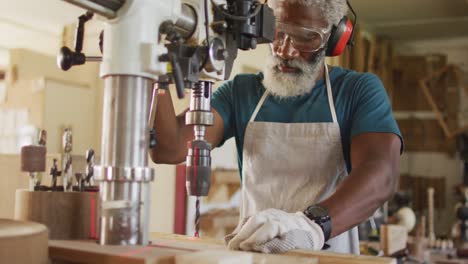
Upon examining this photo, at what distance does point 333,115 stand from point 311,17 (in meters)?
0.28

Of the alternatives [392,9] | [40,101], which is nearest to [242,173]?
[40,101]

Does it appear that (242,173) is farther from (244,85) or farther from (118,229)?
(118,229)

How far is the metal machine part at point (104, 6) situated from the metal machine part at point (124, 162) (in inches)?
3.4

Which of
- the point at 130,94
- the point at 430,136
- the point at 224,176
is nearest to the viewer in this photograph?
the point at 130,94

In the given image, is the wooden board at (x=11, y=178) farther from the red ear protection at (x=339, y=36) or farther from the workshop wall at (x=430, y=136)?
the workshop wall at (x=430, y=136)

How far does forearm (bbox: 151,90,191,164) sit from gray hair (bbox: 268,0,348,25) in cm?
43

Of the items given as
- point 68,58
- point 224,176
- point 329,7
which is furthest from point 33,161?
point 224,176

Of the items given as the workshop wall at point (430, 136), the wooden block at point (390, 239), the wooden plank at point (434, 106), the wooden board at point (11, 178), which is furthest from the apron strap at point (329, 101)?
the workshop wall at point (430, 136)

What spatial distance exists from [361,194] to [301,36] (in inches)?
19.1

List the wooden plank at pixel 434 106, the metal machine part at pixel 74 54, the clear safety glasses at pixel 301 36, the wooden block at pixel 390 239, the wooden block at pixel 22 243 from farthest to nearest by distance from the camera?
1. the wooden plank at pixel 434 106
2. the wooden block at pixel 390 239
3. the clear safety glasses at pixel 301 36
4. the metal machine part at pixel 74 54
5. the wooden block at pixel 22 243

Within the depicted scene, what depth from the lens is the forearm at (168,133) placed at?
134 centimetres

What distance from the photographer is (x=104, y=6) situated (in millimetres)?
718

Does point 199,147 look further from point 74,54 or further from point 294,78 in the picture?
point 294,78

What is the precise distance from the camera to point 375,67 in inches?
235
